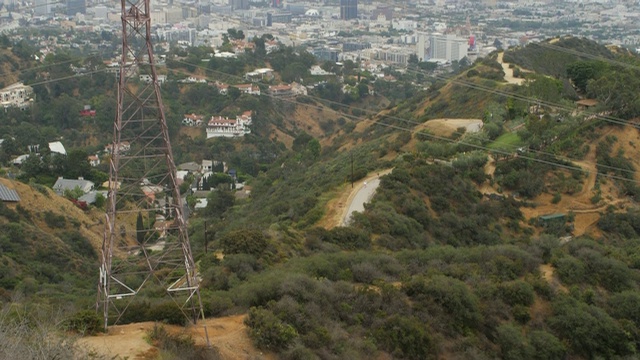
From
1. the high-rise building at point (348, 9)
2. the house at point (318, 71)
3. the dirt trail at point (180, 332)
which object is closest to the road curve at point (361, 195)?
the dirt trail at point (180, 332)

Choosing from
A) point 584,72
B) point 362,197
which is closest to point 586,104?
point 584,72

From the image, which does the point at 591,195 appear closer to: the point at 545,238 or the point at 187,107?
the point at 545,238

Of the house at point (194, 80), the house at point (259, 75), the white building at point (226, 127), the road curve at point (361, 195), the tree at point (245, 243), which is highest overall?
the tree at point (245, 243)

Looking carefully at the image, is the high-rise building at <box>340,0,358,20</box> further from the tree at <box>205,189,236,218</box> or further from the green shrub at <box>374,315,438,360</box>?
the green shrub at <box>374,315,438,360</box>

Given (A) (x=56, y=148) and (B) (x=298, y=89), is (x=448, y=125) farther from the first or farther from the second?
(B) (x=298, y=89)

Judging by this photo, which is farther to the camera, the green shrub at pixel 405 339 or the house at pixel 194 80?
the house at pixel 194 80

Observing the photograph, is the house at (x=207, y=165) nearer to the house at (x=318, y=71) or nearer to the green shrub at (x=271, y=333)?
the house at (x=318, y=71)

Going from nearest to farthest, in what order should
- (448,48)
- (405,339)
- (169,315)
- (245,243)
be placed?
(169,315) < (405,339) < (245,243) < (448,48)
